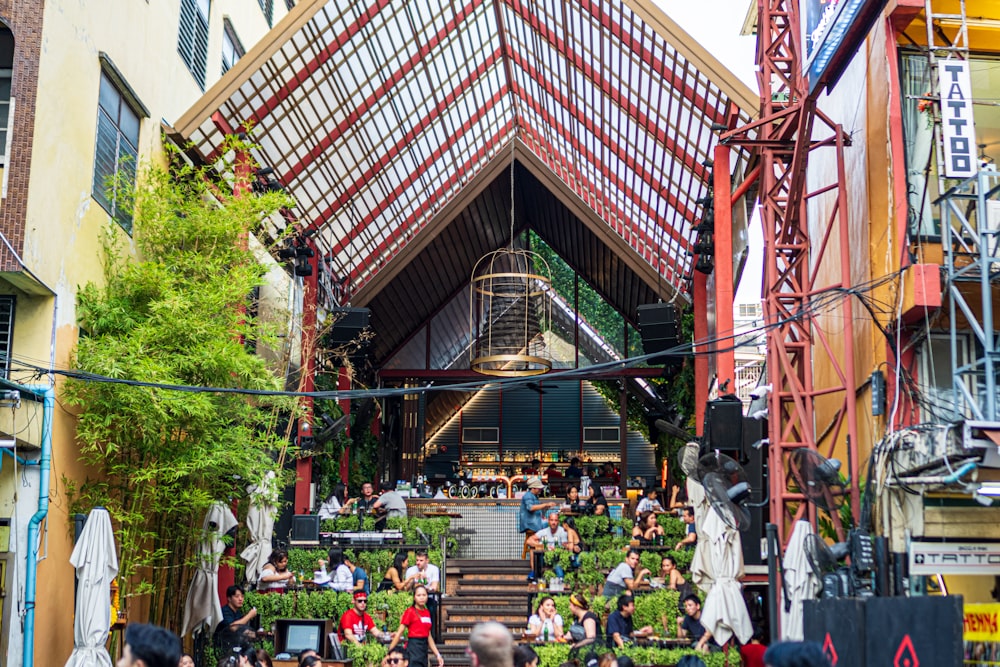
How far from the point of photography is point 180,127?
1614 centimetres

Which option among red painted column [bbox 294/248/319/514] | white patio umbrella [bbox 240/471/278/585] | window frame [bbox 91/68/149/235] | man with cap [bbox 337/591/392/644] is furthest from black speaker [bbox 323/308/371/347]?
man with cap [bbox 337/591/392/644]

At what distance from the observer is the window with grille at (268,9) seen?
23.3 meters

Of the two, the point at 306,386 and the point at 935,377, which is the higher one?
the point at 306,386

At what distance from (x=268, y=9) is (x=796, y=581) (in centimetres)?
1734

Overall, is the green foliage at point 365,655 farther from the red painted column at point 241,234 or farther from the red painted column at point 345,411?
the red painted column at point 345,411

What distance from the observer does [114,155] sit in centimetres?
1430

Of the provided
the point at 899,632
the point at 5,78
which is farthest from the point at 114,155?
the point at 899,632

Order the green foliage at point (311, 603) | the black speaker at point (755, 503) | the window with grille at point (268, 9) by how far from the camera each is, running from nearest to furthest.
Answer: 1. the green foliage at point (311, 603)
2. the black speaker at point (755, 503)
3. the window with grille at point (268, 9)

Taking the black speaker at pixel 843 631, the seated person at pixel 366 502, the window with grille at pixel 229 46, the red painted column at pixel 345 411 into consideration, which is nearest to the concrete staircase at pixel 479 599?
the seated person at pixel 366 502

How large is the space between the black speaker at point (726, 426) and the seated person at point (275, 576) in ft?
20.0

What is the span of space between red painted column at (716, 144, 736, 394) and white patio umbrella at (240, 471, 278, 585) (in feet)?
20.1

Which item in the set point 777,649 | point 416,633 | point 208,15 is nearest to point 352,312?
point 208,15

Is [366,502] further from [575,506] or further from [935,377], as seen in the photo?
[935,377]

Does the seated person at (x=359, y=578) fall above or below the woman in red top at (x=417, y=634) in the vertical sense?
above
